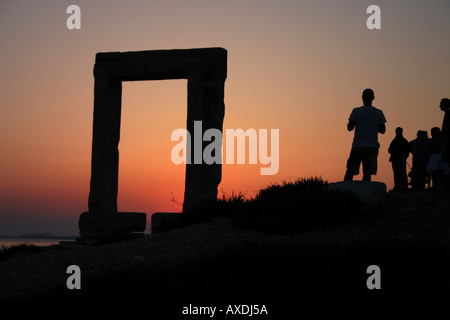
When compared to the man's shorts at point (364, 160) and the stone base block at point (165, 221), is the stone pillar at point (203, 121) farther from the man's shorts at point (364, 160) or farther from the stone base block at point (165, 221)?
the man's shorts at point (364, 160)

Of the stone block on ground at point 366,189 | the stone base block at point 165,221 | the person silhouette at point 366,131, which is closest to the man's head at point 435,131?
the stone block on ground at point 366,189

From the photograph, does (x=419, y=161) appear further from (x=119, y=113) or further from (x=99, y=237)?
(x=99, y=237)

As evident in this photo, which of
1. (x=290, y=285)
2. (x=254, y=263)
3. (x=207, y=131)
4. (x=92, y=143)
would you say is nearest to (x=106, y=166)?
(x=92, y=143)

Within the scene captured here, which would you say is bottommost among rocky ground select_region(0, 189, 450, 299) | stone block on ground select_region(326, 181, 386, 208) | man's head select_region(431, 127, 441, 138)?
rocky ground select_region(0, 189, 450, 299)

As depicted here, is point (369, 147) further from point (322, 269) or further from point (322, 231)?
point (322, 269)

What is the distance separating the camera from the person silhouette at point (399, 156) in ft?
52.7

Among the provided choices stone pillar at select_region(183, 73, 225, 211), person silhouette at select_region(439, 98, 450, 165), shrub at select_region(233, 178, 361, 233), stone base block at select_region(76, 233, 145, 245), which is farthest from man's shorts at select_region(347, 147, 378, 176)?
stone base block at select_region(76, 233, 145, 245)

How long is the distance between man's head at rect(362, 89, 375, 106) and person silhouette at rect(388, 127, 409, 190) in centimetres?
506

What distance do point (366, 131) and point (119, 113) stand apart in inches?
284

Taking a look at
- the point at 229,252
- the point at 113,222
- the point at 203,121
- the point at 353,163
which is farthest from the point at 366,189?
the point at 113,222

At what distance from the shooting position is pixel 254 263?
26.5 feet

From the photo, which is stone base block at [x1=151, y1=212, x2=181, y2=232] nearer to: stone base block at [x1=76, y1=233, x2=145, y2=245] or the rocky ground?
stone base block at [x1=76, y1=233, x2=145, y2=245]

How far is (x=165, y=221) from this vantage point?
13.7 meters

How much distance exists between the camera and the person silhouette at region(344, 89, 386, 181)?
11078mm
